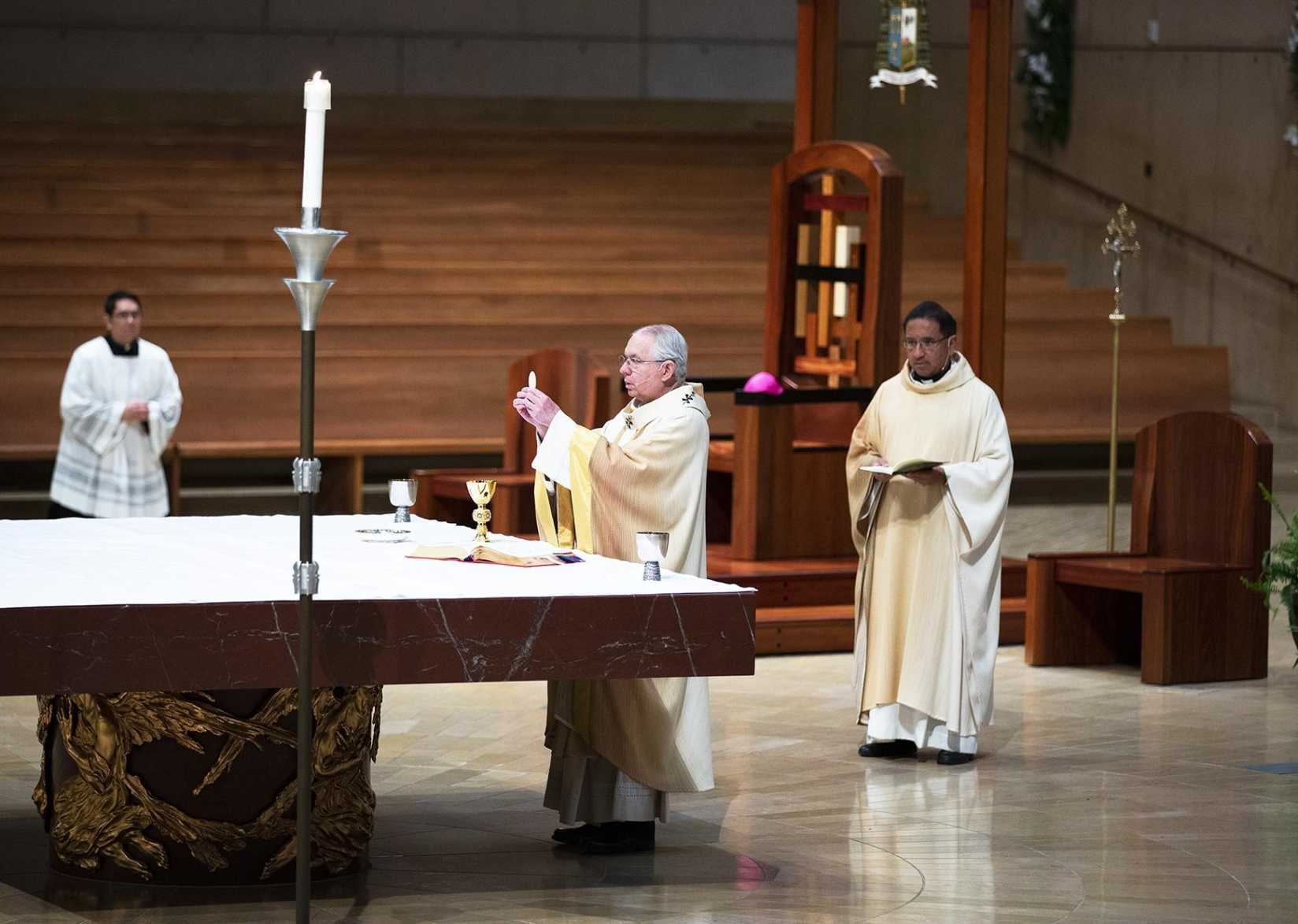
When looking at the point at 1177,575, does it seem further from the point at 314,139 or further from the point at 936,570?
the point at 314,139

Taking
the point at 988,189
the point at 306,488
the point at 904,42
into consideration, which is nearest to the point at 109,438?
the point at 904,42

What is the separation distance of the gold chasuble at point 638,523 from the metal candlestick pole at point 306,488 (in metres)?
1.23

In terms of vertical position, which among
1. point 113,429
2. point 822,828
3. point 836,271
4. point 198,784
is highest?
point 836,271

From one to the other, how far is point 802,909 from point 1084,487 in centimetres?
803

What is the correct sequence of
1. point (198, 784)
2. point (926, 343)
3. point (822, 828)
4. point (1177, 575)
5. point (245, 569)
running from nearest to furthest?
point (245, 569) < point (198, 784) < point (822, 828) < point (926, 343) < point (1177, 575)

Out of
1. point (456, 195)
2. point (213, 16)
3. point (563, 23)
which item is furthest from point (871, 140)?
point (213, 16)

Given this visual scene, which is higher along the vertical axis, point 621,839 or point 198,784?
point 198,784

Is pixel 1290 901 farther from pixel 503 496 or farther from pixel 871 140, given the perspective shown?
pixel 871 140

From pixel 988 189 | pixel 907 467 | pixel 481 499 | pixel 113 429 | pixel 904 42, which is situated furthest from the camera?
pixel 113 429

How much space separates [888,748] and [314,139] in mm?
3405

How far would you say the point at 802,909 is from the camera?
4.36 metres

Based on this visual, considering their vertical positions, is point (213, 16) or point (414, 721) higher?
point (213, 16)

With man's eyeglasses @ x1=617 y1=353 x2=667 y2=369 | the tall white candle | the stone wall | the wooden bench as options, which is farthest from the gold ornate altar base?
the stone wall

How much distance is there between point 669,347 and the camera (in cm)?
492
